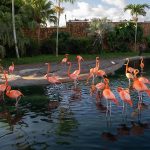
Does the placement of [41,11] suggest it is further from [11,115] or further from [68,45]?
[11,115]

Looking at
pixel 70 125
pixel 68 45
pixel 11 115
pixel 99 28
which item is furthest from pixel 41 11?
pixel 70 125

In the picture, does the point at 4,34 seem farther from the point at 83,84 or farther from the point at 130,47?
the point at 130,47

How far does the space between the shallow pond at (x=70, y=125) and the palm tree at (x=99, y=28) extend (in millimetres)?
23038

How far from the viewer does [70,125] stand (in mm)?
10906

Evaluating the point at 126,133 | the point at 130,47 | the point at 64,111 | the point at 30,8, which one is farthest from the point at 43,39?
the point at 126,133

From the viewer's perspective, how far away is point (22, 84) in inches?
703

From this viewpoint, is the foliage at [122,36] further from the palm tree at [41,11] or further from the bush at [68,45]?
the palm tree at [41,11]

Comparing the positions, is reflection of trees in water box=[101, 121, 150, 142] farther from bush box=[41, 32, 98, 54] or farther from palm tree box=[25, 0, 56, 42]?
bush box=[41, 32, 98, 54]

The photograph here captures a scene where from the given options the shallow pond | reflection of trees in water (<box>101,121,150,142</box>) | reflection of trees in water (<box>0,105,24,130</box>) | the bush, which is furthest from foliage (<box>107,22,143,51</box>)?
reflection of trees in water (<box>101,121,150,142</box>)

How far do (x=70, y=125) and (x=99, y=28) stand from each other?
2773 cm

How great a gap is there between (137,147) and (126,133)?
1.03 metres

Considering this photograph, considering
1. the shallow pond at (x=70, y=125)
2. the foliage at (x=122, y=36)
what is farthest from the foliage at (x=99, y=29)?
the shallow pond at (x=70, y=125)

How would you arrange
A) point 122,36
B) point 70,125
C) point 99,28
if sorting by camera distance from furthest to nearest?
point 122,36
point 99,28
point 70,125

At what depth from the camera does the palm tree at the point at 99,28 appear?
37.8m
